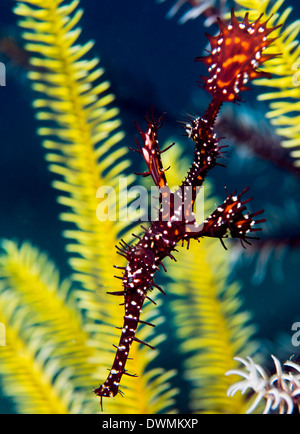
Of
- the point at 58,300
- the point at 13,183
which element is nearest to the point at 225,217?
the point at 58,300

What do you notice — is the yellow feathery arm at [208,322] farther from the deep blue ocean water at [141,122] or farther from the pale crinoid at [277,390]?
the pale crinoid at [277,390]

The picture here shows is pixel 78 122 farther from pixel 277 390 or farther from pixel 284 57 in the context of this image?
pixel 277 390

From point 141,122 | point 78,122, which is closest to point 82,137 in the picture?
point 78,122

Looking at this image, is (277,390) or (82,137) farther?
(82,137)

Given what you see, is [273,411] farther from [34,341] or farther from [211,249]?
[34,341]

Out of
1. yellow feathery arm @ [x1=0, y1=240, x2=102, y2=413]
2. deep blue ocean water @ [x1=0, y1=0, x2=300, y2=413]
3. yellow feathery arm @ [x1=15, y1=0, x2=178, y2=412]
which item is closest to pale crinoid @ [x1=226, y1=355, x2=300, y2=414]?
deep blue ocean water @ [x1=0, y1=0, x2=300, y2=413]

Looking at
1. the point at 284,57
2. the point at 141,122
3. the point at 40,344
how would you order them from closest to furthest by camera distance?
the point at 284,57
the point at 40,344
the point at 141,122

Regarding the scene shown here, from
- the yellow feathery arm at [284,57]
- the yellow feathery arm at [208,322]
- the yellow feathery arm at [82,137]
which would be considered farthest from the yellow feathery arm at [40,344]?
the yellow feathery arm at [284,57]
